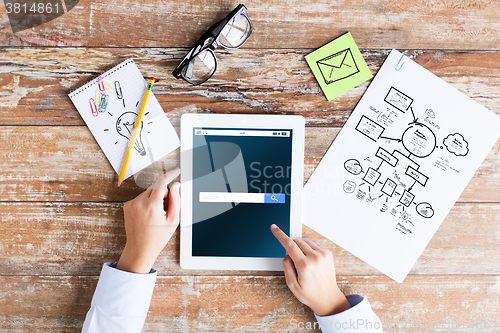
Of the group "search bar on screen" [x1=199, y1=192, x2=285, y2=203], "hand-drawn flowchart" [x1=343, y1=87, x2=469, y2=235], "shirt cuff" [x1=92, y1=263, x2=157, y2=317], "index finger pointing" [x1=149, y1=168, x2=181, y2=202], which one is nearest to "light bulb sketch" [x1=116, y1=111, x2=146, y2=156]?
"index finger pointing" [x1=149, y1=168, x2=181, y2=202]

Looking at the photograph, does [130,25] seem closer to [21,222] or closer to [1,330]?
[21,222]

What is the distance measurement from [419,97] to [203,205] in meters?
0.61

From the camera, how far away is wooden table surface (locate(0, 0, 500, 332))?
2.67 feet

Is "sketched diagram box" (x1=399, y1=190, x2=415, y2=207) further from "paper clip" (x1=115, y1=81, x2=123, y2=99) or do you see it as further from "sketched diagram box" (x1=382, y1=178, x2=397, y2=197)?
"paper clip" (x1=115, y1=81, x2=123, y2=99)

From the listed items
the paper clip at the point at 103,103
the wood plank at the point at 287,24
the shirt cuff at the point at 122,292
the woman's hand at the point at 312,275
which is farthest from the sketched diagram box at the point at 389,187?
the paper clip at the point at 103,103

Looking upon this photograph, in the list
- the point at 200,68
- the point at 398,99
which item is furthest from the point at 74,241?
the point at 398,99

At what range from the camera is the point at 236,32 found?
31.4 inches

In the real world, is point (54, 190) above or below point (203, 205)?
below

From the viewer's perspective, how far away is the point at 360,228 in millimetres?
824

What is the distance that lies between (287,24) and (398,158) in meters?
0.44

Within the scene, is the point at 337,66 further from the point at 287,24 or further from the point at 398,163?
the point at 398,163

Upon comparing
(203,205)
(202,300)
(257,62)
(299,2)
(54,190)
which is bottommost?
(202,300)

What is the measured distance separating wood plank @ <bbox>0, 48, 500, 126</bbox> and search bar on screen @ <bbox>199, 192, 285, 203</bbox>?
21 centimetres

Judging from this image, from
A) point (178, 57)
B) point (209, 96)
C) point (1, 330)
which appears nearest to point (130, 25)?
point (178, 57)
